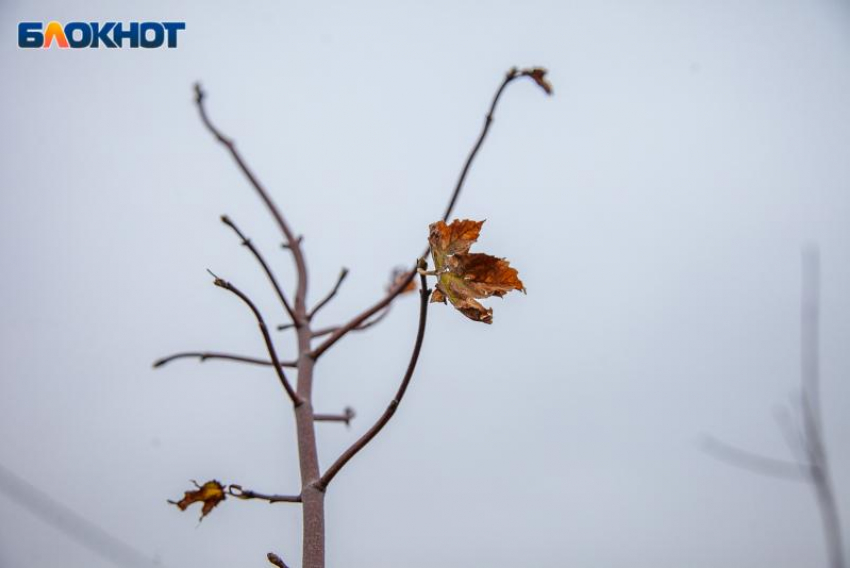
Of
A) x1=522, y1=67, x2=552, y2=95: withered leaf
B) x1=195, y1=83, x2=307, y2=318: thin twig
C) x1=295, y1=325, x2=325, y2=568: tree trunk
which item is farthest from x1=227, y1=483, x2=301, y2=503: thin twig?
x1=522, y1=67, x2=552, y2=95: withered leaf

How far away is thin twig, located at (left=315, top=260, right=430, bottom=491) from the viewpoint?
0.58 metres

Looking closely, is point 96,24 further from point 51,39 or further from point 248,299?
point 248,299

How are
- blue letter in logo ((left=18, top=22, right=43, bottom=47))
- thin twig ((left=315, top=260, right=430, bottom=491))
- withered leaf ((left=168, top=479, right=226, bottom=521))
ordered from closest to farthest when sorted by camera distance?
thin twig ((left=315, top=260, right=430, bottom=491))
withered leaf ((left=168, top=479, right=226, bottom=521))
blue letter in logo ((left=18, top=22, right=43, bottom=47))

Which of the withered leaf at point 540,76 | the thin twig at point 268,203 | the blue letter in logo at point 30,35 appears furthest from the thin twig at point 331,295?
the blue letter in logo at point 30,35

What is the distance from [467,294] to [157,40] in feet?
5.54

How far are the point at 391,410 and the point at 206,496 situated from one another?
323 millimetres

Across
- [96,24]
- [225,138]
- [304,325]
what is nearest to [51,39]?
[96,24]

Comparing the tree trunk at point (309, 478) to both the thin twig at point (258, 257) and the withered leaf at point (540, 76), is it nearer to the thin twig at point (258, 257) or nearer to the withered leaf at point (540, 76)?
the thin twig at point (258, 257)

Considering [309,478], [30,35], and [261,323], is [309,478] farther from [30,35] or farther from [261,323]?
[30,35]

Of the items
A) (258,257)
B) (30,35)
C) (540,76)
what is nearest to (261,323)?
(258,257)

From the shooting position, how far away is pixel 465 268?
0.65 meters

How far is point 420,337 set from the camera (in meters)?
0.59

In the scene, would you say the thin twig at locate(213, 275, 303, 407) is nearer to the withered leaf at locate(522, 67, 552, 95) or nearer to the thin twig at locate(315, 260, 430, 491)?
the thin twig at locate(315, 260, 430, 491)

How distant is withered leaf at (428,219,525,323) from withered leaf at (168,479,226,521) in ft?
1.35
